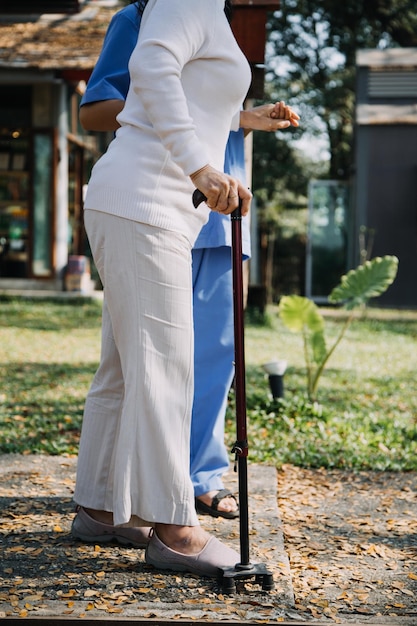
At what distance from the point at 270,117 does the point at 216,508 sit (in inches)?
61.5

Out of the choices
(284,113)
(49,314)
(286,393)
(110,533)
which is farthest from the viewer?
(49,314)

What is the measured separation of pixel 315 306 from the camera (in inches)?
264

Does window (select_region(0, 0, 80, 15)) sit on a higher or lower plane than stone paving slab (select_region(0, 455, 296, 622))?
higher

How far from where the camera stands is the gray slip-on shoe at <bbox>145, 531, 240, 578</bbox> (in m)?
2.83

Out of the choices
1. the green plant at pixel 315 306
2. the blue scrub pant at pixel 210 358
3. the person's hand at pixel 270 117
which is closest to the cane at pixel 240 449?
the person's hand at pixel 270 117

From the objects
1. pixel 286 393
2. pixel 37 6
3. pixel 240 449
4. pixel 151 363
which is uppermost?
pixel 37 6

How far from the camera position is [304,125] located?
24.0 metres

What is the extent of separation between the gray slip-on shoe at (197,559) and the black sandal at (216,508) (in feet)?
2.39

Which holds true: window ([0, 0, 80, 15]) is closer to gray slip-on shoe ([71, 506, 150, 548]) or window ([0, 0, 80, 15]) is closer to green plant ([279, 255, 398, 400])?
green plant ([279, 255, 398, 400])

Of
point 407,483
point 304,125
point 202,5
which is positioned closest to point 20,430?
point 407,483

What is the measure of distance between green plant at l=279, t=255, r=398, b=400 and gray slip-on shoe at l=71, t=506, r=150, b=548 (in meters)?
3.57

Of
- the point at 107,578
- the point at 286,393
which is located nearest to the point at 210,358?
the point at 107,578

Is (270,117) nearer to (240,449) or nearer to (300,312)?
(240,449)

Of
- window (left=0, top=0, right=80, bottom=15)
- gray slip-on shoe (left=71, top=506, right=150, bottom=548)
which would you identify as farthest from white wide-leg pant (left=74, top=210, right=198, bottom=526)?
window (left=0, top=0, right=80, bottom=15)
